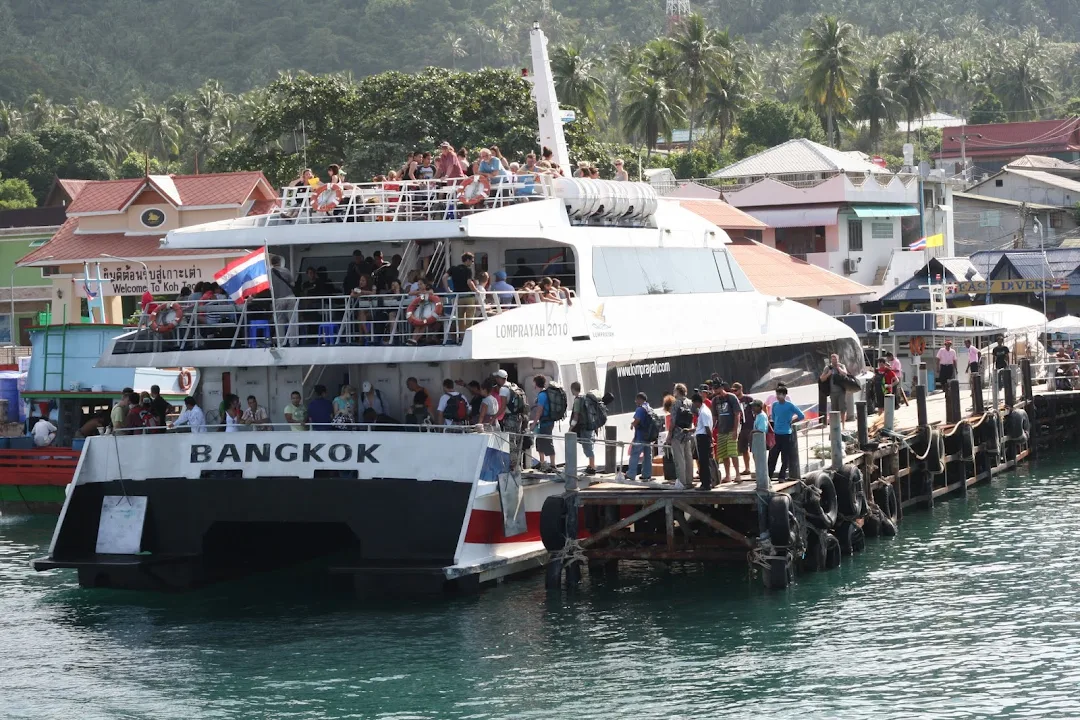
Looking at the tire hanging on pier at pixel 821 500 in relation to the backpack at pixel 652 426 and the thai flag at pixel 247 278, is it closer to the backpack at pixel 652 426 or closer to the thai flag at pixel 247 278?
the backpack at pixel 652 426

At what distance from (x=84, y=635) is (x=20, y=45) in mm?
178515

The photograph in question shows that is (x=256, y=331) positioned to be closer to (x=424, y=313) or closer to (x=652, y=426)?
(x=424, y=313)

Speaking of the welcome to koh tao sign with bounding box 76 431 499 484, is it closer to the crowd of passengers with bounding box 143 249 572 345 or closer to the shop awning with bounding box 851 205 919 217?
the crowd of passengers with bounding box 143 249 572 345

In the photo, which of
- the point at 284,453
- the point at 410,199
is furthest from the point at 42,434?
the point at 284,453

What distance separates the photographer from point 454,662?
17.6 metres

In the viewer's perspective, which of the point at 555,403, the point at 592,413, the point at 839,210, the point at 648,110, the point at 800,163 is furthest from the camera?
the point at 648,110

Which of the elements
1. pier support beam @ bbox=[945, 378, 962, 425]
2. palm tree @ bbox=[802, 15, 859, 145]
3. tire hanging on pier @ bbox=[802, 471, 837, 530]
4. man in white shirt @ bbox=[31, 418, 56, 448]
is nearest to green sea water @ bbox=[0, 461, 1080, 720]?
tire hanging on pier @ bbox=[802, 471, 837, 530]

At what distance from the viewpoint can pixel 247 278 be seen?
70.1 feet

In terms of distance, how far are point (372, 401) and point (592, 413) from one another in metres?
2.97

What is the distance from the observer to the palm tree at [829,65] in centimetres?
8644

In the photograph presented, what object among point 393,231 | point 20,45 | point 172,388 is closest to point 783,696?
point 393,231

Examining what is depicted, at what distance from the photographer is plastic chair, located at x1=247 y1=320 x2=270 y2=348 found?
68.9 ft

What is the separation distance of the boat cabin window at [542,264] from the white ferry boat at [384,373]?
33 millimetres

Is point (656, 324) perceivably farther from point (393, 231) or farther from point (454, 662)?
point (454, 662)
